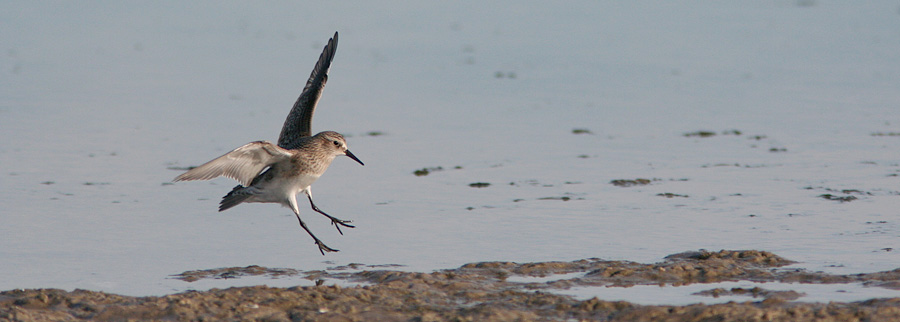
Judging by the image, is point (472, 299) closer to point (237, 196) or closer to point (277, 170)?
point (277, 170)

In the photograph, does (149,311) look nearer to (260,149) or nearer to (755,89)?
(260,149)

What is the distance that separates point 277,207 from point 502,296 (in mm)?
3317

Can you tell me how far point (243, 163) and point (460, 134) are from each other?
427 centimetres

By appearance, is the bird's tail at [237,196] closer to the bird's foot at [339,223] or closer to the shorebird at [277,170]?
the shorebird at [277,170]

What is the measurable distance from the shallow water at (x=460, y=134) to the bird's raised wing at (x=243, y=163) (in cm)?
51

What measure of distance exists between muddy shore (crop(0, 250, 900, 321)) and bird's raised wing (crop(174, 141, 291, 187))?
23.7 inches

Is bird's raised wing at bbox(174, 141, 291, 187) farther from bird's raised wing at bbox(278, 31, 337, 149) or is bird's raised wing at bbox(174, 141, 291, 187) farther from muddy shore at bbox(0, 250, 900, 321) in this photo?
bird's raised wing at bbox(278, 31, 337, 149)

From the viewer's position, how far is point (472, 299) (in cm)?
659

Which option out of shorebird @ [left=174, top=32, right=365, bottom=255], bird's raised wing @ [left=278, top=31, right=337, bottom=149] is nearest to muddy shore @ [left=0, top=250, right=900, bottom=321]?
shorebird @ [left=174, top=32, right=365, bottom=255]

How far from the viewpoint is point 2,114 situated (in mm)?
12477

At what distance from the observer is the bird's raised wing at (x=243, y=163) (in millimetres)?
7363

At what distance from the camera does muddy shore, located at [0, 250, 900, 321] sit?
19.9 feet

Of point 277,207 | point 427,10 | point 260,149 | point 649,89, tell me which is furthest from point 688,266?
point 427,10

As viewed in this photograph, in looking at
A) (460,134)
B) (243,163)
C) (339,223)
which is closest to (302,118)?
(339,223)
